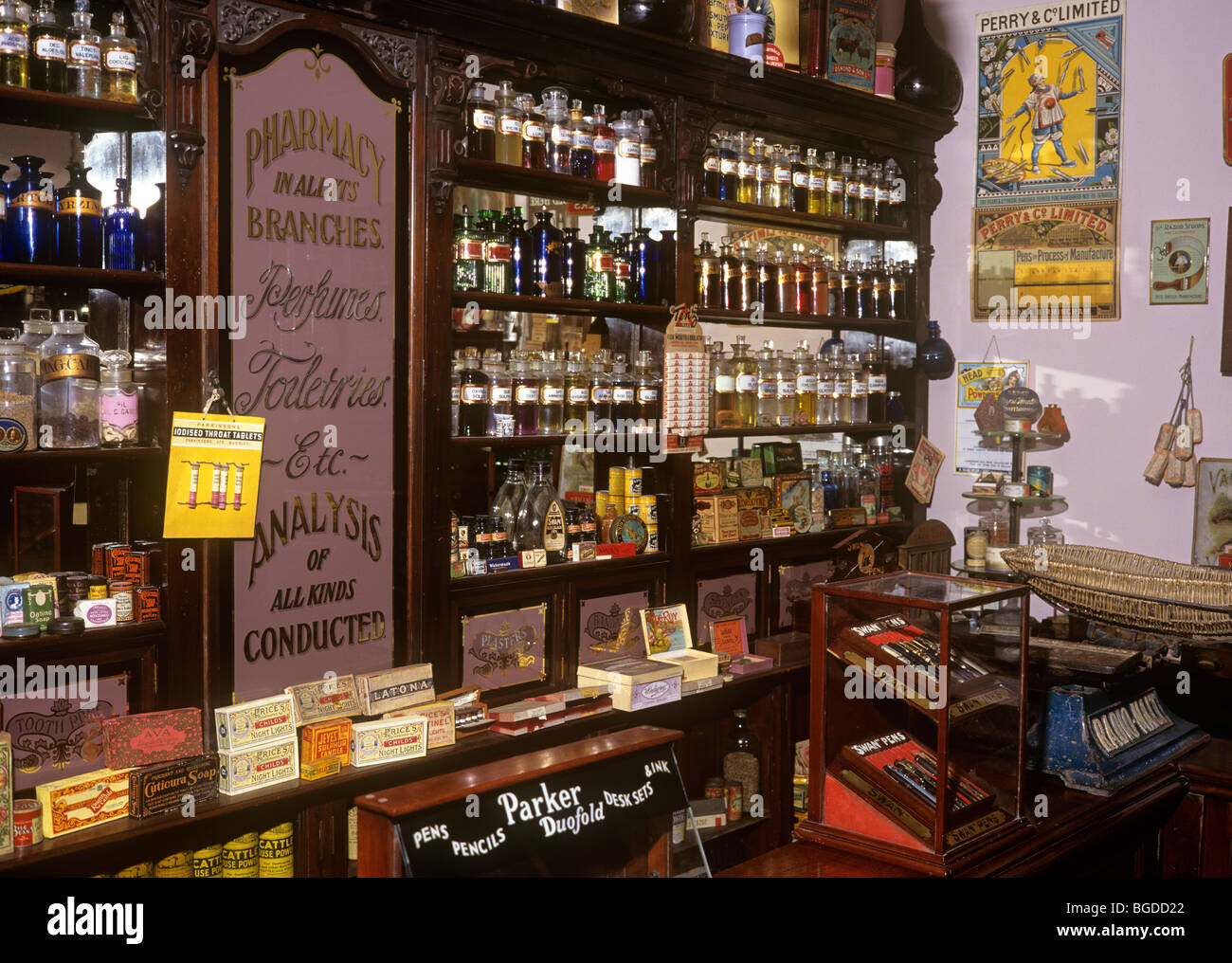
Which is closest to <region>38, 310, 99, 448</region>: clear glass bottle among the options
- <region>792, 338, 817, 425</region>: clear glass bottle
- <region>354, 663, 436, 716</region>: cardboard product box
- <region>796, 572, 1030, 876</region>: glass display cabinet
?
<region>354, 663, 436, 716</region>: cardboard product box

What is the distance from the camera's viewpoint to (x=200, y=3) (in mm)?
2801

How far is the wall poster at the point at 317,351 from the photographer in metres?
2.97

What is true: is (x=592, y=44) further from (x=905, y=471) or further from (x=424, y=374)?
(x=905, y=471)

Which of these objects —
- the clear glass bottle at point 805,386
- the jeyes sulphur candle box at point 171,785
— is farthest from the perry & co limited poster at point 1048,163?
the jeyes sulphur candle box at point 171,785

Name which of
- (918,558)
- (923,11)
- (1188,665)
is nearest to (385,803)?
(1188,665)

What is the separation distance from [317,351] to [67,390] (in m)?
0.64

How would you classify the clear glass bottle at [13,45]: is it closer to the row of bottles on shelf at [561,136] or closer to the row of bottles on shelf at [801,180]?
the row of bottles on shelf at [561,136]

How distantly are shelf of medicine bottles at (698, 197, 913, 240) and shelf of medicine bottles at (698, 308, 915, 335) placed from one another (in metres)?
0.36

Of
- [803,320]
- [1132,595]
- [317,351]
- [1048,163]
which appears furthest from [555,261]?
[1048,163]

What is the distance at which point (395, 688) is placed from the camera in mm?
3172

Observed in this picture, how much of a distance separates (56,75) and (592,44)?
162 centimetres

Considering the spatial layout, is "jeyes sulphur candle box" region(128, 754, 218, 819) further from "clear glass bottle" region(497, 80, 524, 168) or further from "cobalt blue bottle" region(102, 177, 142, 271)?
"clear glass bottle" region(497, 80, 524, 168)
